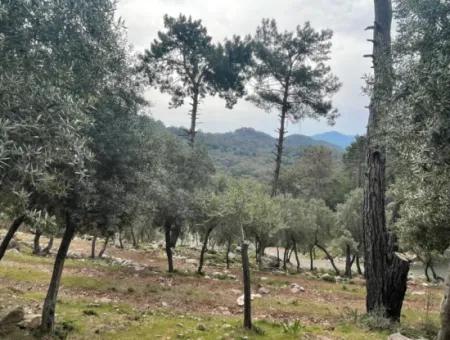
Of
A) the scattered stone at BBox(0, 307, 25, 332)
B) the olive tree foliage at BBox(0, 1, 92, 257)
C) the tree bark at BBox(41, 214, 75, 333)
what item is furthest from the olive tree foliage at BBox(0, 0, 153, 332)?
the scattered stone at BBox(0, 307, 25, 332)

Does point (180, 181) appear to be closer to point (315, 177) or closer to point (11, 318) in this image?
point (11, 318)

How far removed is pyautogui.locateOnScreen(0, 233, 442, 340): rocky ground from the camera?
12273 millimetres

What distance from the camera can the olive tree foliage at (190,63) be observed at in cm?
3391

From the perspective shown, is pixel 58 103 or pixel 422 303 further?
pixel 422 303

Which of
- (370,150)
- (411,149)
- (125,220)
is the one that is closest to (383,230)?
(370,150)

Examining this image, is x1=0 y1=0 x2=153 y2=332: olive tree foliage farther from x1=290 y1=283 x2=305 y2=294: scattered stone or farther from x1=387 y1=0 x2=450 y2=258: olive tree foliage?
x1=290 y1=283 x2=305 y2=294: scattered stone

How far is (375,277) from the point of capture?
47.8 ft

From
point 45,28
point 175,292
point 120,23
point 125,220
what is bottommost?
point 175,292

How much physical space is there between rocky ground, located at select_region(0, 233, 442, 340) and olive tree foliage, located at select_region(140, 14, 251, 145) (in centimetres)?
1299

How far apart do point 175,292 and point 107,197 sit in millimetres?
11208

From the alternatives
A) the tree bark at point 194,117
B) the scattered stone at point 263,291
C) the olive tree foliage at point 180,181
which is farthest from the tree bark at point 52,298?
the tree bark at point 194,117

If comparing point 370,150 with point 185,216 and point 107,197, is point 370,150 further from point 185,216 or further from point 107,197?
point 185,216

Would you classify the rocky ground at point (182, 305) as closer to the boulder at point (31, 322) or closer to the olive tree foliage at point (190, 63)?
the boulder at point (31, 322)

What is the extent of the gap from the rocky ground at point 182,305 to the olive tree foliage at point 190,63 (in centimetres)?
1299
